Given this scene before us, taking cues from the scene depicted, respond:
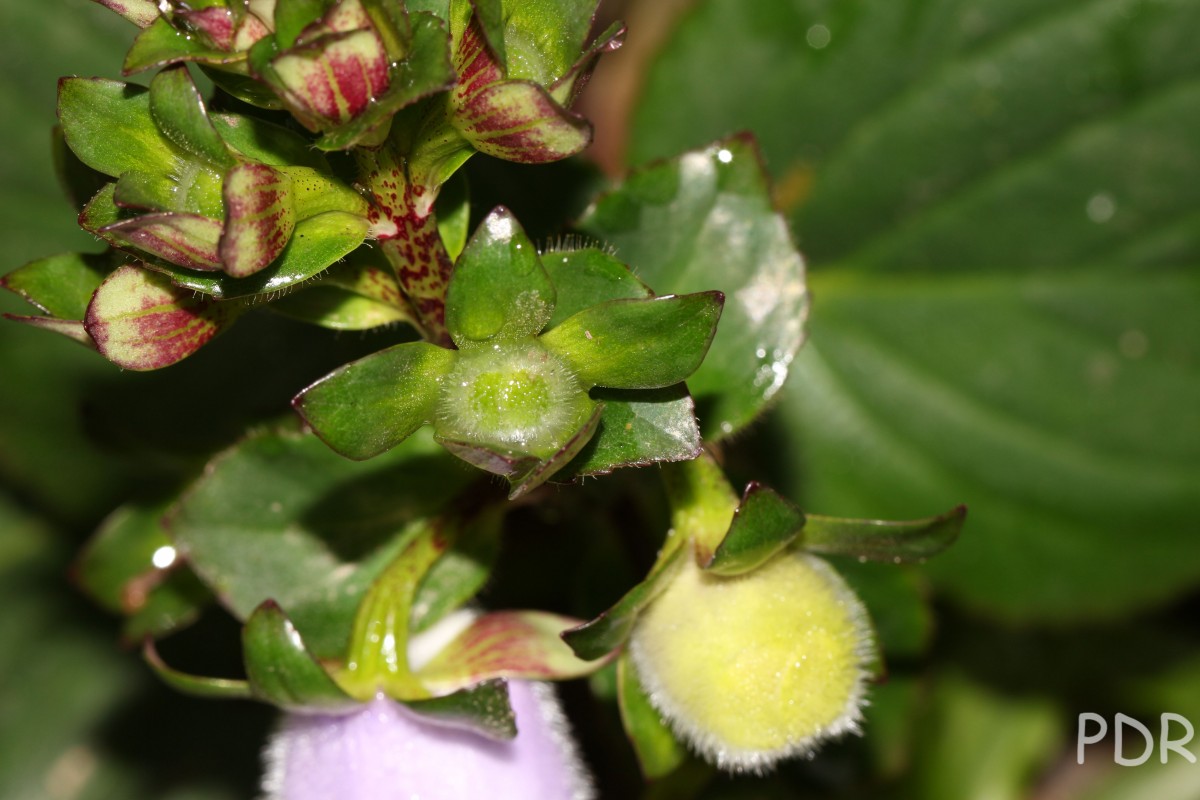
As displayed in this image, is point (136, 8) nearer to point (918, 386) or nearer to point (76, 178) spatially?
point (76, 178)

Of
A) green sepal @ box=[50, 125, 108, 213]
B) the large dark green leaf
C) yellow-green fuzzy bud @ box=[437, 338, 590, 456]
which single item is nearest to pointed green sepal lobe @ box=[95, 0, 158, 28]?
green sepal @ box=[50, 125, 108, 213]

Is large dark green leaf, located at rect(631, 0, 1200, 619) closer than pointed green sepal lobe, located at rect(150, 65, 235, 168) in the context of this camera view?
No

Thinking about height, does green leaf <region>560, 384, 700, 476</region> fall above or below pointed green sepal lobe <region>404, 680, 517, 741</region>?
above

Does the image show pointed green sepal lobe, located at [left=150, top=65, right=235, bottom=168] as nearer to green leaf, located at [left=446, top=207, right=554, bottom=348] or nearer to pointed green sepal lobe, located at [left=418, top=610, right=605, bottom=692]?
green leaf, located at [left=446, top=207, right=554, bottom=348]

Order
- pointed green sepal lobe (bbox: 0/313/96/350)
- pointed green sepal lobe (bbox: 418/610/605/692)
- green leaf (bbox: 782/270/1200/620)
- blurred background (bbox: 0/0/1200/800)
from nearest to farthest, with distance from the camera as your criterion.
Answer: pointed green sepal lobe (bbox: 0/313/96/350), pointed green sepal lobe (bbox: 418/610/605/692), blurred background (bbox: 0/0/1200/800), green leaf (bbox: 782/270/1200/620)

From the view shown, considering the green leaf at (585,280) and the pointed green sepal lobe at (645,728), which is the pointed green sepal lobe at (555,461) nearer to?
the green leaf at (585,280)

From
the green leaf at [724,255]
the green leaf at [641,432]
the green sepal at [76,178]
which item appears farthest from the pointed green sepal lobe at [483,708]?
the green sepal at [76,178]

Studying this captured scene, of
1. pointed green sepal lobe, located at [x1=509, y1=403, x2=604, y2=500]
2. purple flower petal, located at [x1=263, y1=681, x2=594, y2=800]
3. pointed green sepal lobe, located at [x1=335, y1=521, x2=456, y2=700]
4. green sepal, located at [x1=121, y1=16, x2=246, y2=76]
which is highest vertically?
green sepal, located at [x1=121, y1=16, x2=246, y2=76]
